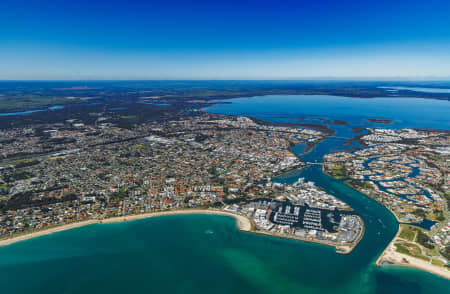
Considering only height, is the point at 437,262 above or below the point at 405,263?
above

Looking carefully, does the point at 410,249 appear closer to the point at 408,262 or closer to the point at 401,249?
the point at 401,249

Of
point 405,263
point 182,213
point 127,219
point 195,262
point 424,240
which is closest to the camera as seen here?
point 405,263

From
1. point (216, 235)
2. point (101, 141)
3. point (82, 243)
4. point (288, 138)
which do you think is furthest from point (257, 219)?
point (101, 141)

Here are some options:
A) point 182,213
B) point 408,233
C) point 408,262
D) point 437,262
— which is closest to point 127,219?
point 182,213

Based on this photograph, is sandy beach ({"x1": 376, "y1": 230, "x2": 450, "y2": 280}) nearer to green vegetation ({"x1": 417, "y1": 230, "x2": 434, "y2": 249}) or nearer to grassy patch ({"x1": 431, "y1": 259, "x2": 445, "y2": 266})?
grassy patch ({"x1": 431, "y1": 259, "x2": 445, "y2": 266})

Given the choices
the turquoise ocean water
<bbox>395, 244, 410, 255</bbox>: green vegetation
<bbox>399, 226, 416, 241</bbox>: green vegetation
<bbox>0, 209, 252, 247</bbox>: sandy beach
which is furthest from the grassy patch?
<bbox>0, 209, 252, 247</bbox>: sandy beach

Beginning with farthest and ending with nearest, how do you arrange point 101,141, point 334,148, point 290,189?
1. point 101,141
2. point 334,148
3. point 290,189

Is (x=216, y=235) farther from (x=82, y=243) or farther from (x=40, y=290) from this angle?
(x=40, y=290)

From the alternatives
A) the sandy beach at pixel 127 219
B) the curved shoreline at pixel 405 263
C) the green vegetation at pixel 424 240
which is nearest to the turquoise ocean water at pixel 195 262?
the curved shoreline at pixel 405 263
